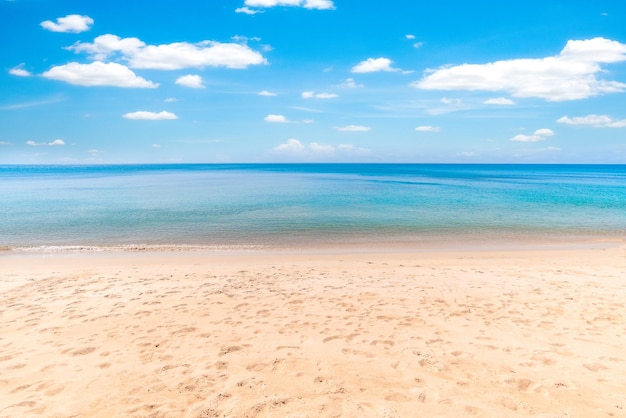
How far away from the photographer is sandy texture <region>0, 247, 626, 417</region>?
6223mm

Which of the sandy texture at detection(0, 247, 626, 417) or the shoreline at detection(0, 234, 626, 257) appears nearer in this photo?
the sandy texture at detection(0, 247, 626, 417)

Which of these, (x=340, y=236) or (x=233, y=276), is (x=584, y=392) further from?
(x=340, y=236)

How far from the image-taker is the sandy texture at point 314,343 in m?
6.22

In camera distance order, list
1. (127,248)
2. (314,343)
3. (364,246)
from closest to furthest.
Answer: (314,343)
(127,248)
(364,246)

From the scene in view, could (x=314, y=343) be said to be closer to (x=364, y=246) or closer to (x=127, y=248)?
(x=364, y=246)

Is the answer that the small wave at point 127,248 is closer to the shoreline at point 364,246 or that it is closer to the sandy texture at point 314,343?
the shoreline at point 364,246

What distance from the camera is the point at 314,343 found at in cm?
830

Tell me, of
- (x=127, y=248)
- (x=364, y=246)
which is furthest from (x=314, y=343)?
(x=127, y=248)

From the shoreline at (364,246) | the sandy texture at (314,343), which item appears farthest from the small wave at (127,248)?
the sandy texture at (314,343)

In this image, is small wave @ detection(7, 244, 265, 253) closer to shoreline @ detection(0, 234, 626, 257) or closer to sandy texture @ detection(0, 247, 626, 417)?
shoreline @ detection(0, 234, 626, 257)

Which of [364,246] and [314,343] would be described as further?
[364,246]

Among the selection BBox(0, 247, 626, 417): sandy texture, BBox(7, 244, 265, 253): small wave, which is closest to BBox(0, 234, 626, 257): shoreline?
BBox(7, 244, 265, 253): small wave

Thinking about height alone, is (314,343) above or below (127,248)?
above

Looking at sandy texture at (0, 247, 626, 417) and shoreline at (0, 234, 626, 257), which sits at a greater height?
sandy texture at (0, 247, 626, 417)
